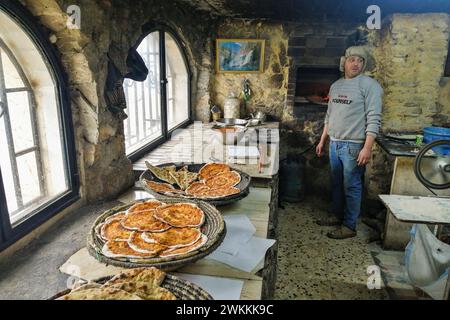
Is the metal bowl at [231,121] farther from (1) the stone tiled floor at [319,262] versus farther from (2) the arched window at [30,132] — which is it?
(2) the arched window at [30,132]

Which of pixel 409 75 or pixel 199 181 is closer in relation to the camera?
pixel 199 181

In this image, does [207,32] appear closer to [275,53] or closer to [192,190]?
[275,53]

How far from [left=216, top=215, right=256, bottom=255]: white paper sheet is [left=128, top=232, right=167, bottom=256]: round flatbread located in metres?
0.31

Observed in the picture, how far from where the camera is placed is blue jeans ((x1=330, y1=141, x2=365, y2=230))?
2982mm

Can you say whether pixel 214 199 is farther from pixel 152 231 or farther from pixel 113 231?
pixel 113 231

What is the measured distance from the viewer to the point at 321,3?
3.03 metres

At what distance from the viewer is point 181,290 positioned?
39.9 inches

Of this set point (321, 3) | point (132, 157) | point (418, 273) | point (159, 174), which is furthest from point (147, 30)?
point (418, 273)

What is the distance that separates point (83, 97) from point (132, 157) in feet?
2.67

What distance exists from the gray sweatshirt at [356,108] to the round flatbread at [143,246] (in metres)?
2.24

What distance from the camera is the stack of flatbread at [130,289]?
93 cm

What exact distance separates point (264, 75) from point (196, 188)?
2847 mm

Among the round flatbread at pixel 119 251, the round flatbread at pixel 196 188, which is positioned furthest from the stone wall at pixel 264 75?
the round flatbread at pixel 119 251

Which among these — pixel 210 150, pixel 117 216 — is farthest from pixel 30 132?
pixel 210 150
